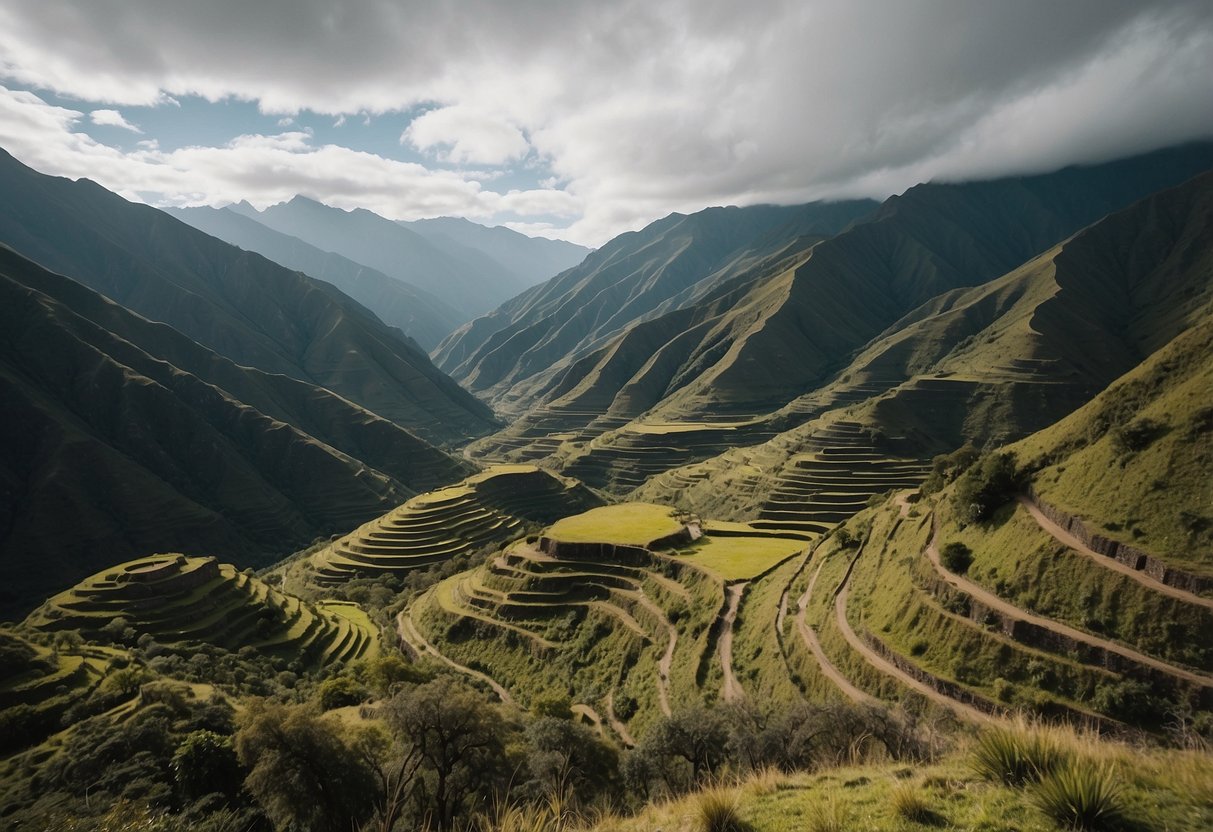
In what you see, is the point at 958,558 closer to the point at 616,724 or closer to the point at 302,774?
the point at 616,724

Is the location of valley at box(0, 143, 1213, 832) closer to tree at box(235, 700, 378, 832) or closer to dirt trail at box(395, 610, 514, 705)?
tree at box(235, 700, 378, 832)

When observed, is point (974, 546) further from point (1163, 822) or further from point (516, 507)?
point (516, 507)

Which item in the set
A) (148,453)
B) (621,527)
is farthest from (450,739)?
(148,453)

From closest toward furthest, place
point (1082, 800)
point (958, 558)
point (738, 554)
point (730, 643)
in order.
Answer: point (1082, 800) → point (958, 558) → point (730, 643) → point (738, 554)

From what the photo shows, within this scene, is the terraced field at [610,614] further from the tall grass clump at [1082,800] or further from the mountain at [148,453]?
the mountain at [148,453]

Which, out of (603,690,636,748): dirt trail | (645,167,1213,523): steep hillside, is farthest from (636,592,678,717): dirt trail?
(645,167,1213,523): steep hillside
